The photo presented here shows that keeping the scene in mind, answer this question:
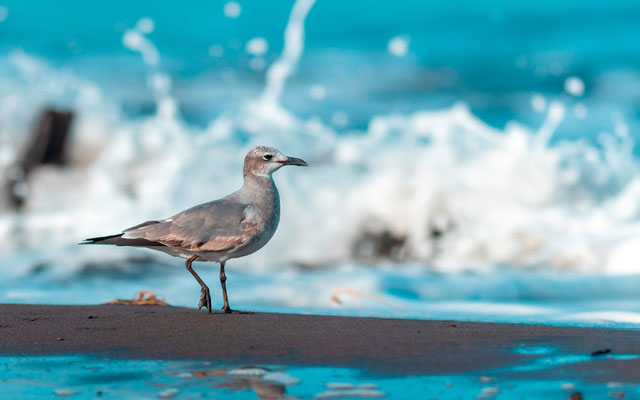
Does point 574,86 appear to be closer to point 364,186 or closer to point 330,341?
point 364,186

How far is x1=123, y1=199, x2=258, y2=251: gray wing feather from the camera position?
4.36 meters

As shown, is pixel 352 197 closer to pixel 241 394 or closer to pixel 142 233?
pixel 142 233

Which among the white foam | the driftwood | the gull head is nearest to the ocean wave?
the driftwood

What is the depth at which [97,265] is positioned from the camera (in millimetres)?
8680

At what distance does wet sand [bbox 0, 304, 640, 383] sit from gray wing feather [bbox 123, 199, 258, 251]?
38 centimetres

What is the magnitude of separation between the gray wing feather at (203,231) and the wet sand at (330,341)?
383 millimetres

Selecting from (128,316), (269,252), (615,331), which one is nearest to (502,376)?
(615,331)

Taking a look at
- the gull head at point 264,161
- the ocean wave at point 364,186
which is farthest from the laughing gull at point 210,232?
the ocean wave at point 364,186

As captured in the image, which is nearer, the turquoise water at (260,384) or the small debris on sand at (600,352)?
the turquoise water at (260,384)

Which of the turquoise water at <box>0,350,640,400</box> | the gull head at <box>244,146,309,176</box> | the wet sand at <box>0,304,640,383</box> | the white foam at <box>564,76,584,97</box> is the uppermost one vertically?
the white foam at <box>564,76,584,97</box>

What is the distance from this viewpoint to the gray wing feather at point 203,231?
4.36 m

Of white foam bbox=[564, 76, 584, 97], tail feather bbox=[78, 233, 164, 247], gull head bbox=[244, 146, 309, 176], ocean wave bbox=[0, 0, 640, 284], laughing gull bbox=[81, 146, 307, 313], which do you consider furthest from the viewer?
white foam bbox=[564, 76, 584, 97]

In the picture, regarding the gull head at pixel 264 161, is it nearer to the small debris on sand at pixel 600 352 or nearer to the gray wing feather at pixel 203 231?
the gray wing feather at pixel 203 231

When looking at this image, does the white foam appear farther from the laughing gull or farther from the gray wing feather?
the gray wing feather
